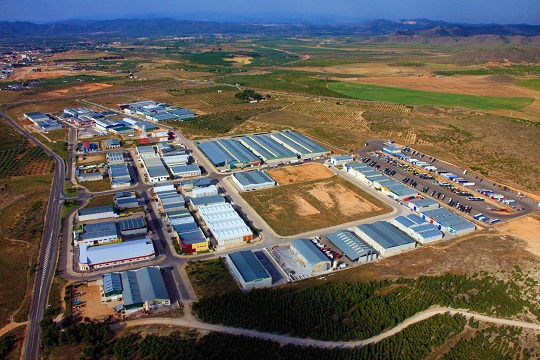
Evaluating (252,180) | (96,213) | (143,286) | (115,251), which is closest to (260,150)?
(252,180)

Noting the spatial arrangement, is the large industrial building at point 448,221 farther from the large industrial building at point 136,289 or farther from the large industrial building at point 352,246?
the large industrial building at point 136,289

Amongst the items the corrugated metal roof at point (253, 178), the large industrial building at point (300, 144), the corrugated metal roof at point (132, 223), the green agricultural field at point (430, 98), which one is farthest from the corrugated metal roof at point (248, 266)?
the green agricultural field at point (430, 98)

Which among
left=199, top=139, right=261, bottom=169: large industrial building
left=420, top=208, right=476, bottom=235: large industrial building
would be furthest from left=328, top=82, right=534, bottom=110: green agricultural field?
left=420, top=208, right=476, bottom=235: large industrial building

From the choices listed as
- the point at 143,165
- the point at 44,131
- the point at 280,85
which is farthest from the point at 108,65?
the point at 143,165

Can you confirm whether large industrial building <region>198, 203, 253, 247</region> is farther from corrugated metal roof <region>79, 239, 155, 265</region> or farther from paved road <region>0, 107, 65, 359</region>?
paved road <region>0, 107, 65, 359</region>

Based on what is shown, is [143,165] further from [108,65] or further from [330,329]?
[108,65]
